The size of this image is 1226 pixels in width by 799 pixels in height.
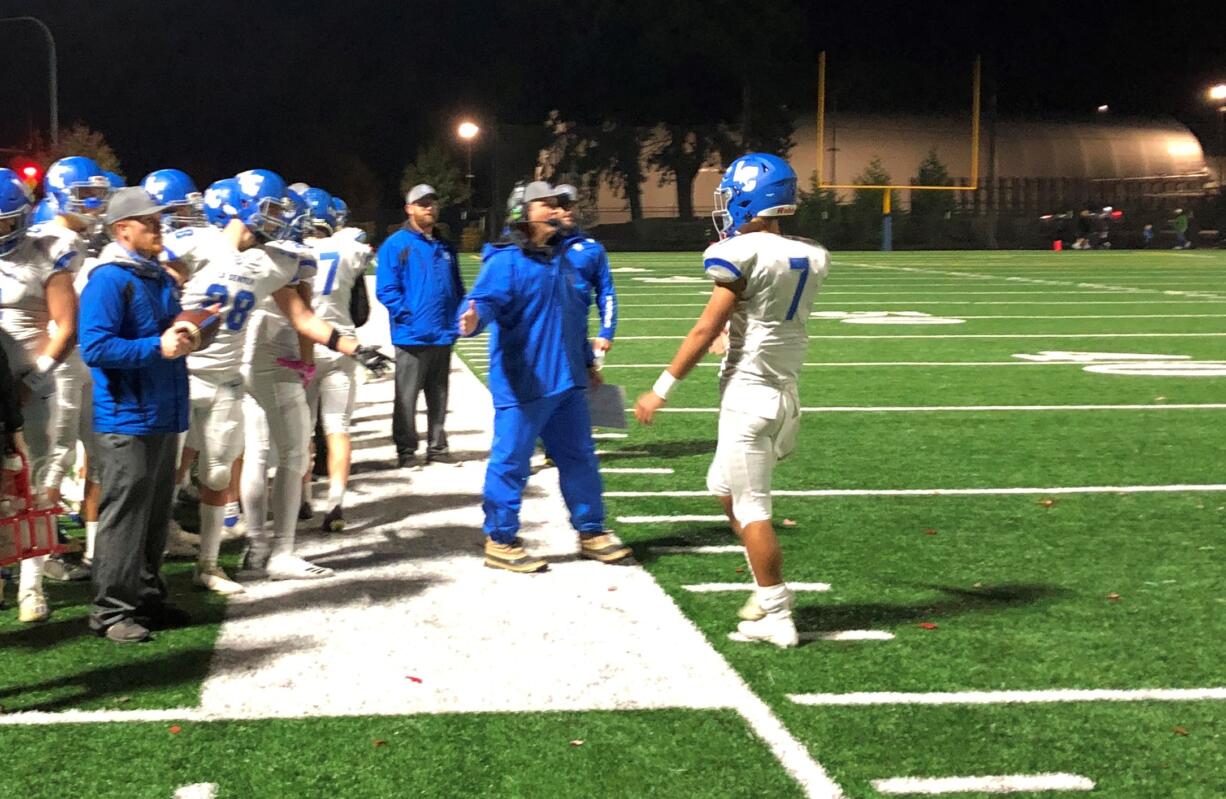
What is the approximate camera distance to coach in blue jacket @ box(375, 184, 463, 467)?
920 centimetres

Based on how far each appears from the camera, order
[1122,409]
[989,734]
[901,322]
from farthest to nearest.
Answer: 1. [901,322]
2. [1122,409]
3. [989,734]

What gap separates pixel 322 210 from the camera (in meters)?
8.09

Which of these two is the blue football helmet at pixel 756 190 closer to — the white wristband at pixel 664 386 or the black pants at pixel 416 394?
the white wristband at pixel 664 386

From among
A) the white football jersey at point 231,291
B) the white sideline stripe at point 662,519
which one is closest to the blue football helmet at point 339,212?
the white football jersey at point 231,291

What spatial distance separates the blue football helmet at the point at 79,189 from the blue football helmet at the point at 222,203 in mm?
781

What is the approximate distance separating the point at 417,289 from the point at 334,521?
236 centimetres

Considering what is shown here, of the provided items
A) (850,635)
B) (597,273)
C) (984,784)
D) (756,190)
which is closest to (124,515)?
(756,190)

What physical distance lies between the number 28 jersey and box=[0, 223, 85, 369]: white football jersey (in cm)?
70

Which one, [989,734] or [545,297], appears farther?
[545,297]

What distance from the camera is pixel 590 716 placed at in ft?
14.9

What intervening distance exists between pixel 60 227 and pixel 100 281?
1.70 m

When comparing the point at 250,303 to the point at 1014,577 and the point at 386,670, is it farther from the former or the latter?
the point at 1014,577

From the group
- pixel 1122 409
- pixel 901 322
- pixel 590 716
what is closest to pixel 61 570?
pixel 590 716

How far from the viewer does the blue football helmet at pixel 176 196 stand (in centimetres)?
626
